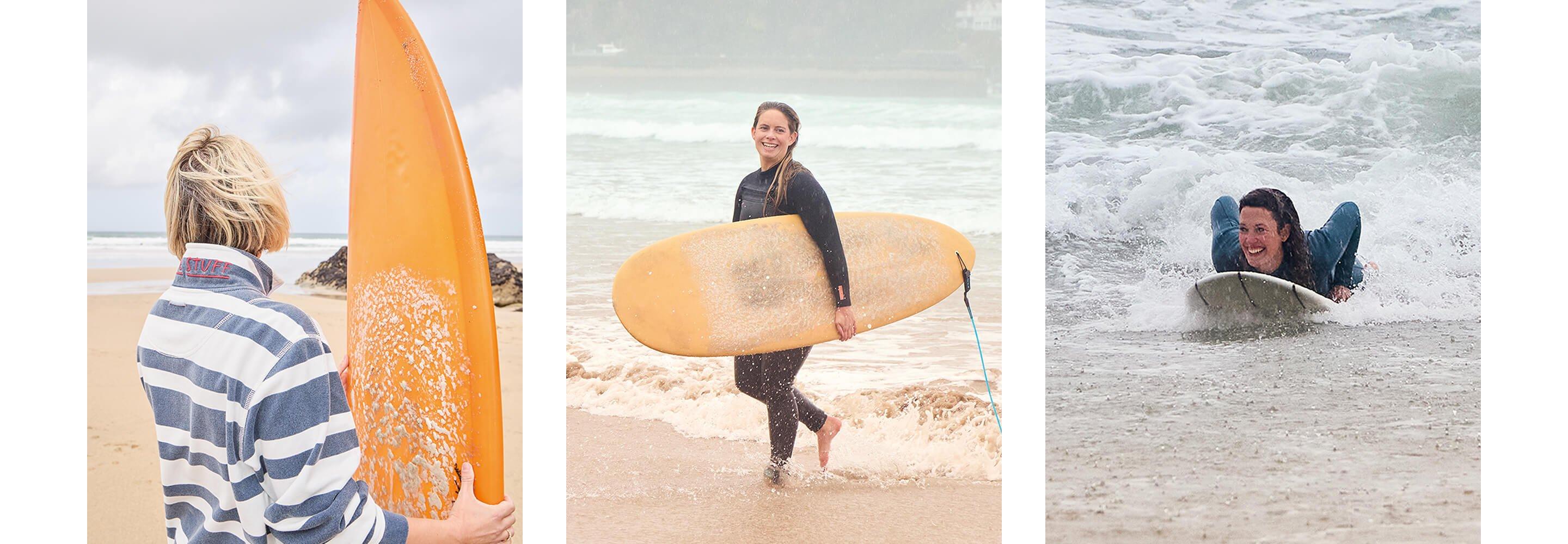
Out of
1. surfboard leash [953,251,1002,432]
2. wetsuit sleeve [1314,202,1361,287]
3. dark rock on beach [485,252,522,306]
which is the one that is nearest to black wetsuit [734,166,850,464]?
surfboard leash [953,251,1002,432]

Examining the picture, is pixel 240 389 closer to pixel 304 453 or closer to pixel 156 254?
pixel 304 453

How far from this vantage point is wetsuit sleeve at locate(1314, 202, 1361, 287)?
2326 millimetres

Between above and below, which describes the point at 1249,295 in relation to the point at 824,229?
below

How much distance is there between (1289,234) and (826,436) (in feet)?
4.18

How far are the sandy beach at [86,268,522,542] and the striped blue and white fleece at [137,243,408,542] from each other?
67 centimetres

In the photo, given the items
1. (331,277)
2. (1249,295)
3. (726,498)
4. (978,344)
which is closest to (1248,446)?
(1249,295)

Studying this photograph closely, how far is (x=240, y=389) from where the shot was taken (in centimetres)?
134

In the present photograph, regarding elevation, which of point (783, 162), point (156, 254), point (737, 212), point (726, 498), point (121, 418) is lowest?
point (726, 498)

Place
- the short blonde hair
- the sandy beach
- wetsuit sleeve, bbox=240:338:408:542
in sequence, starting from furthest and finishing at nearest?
the sandy beach → the short blonde hair → wetsuit sleeve, bbox=240:338:408:542

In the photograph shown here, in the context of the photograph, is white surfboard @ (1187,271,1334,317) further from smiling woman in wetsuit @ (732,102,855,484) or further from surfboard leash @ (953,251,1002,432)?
smiling woman in wetsuit @ (732,102,855,484)

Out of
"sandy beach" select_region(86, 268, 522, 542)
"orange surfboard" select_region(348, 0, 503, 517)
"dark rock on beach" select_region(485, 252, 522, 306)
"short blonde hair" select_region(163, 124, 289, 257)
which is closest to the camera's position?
"short blonde hair" select_region(163, 124, 289, 257)

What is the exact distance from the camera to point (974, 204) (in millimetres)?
2305
